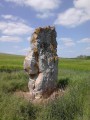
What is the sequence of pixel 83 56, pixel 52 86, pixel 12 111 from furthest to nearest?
pixel 83 56
pixel 52 86
pixel 12 111

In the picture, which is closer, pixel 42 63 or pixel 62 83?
pixel 42 63

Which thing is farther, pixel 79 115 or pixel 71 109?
pixel 71 109

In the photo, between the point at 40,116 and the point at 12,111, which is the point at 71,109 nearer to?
the point at 40,116

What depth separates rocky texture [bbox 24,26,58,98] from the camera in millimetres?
14273

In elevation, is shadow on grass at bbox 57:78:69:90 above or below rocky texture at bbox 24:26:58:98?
below

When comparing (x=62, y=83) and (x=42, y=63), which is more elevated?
(x=42, y=63)

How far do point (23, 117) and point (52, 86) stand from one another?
444 cm

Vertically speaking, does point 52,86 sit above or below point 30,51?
below

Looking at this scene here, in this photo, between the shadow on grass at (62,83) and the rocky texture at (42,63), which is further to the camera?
the shadow on grass at (62,83)

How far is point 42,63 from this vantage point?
1448cm

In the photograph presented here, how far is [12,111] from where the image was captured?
1021 cm

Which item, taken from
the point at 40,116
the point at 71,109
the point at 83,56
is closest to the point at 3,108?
the point at 40,116

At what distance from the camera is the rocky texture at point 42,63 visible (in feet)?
46.8

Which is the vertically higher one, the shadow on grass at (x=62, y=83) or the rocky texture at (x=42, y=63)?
the rocky texture at (x=42, y=63)
